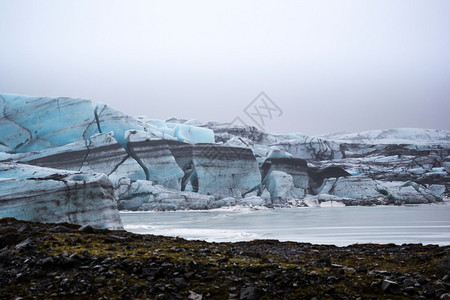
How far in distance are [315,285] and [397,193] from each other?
32314 millimetres

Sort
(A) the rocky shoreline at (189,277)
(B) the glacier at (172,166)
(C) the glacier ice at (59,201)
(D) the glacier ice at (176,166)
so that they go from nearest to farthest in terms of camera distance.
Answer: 1. (A) the rocky shoreline at (189,277)
2. (C) the glacier ice at (59,201)
3. (B) the glacier at (172,166)
4. (D) the glacier ice at (176,166)

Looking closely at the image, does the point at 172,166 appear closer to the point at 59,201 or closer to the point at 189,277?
the point at 59,201

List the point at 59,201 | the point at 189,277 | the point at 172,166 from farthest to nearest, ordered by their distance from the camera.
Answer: the point at 172,166 → the point at 59,201 → the point at 189,277

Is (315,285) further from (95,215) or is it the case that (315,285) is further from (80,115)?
(80,115)

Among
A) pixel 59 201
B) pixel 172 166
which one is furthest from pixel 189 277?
pixel 172 166

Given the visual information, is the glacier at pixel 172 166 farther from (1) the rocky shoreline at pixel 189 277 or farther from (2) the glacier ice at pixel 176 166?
(1) the rocky shoreline at pixel 189 277

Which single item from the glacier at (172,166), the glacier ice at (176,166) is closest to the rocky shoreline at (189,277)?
the glacier at (172,166)

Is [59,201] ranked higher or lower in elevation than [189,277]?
lower

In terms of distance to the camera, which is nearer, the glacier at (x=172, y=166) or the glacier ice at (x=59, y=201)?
the glacier ice at (x=59, y=201)

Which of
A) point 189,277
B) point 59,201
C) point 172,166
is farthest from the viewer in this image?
point 172,166

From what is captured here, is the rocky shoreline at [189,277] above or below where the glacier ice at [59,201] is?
above

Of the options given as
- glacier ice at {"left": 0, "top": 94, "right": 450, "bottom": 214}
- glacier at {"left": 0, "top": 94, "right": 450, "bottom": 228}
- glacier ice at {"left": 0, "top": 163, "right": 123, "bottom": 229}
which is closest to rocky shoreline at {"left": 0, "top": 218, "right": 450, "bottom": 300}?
glacier ice at {"left": 0, "top": 163, "right": 123, "bottom": 229}

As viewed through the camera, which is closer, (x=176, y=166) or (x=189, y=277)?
(x=189, y=277)

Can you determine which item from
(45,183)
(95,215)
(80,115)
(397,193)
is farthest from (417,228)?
(80,115)
